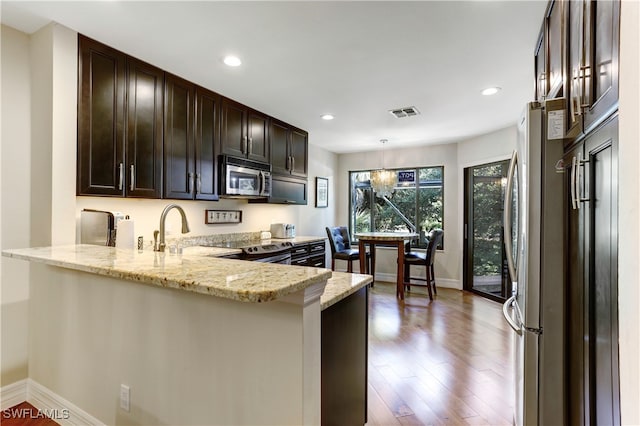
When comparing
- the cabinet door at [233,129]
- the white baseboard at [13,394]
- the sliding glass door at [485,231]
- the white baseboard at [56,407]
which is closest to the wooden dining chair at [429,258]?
the sliding glass door at [485,231]

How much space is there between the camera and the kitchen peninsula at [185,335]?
3.41ft

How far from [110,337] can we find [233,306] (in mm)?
832

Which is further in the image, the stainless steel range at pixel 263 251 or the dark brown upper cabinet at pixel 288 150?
the dark brown upper cabinet at pixel 288 150

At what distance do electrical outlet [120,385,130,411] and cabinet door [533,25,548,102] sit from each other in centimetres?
263

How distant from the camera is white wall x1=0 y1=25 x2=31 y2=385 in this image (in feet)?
6.57

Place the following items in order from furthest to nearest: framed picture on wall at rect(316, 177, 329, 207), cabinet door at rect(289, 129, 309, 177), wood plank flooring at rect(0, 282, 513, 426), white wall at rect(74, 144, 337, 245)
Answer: framed picture on wall at rect(316, 177, 329, 207)
cabinet door at rect(289, 129, 309, 177)
white wall at rect(74, 144, 337, 245)
wood plank flooring at rect(0, 282, 513, 426)

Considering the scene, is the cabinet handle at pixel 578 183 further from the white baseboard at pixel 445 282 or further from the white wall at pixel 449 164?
the white baseboard at pixel 445 282

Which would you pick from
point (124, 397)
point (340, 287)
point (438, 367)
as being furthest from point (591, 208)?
point (124, 397)

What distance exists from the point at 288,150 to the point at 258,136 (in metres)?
0.63

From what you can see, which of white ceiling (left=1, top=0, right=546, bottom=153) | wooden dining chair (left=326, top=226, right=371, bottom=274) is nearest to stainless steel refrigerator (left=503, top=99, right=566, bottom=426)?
white ceiling (left=1, top=0, right=546, bottom=153)

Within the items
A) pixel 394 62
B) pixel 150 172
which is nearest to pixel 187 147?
pixel 150 172

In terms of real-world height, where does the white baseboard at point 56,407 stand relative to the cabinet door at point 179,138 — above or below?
below

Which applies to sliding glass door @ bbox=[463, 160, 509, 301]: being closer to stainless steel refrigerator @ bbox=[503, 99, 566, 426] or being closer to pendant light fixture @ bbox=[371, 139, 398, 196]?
pendant light fixture @ bbox=[371, 139, 398, 196]

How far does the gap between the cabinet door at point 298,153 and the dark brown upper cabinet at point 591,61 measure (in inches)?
134
